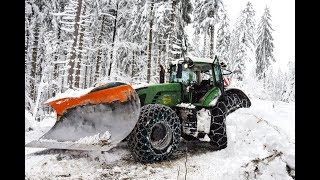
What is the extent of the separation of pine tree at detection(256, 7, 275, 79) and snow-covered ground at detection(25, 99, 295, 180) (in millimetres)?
30241

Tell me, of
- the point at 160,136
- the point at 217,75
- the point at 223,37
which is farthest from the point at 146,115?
the point at 223,37

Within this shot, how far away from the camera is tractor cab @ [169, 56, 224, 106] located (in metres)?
7.58

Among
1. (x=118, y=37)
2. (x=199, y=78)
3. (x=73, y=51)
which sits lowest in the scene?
(x=199, y=78)

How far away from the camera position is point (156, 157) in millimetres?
6180

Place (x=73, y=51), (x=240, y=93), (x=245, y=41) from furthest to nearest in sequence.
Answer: (x=245, y=41)
(x=73, y=51)
(x=240, y=93)

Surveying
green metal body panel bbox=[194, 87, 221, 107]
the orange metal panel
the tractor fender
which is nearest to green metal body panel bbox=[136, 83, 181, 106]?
green metal body panel bbox=[194, 87, 221, 107]

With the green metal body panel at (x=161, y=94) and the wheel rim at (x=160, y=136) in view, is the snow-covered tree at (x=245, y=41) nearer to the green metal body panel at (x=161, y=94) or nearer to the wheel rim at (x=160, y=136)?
the green metal body panel at (x=161, y=94)


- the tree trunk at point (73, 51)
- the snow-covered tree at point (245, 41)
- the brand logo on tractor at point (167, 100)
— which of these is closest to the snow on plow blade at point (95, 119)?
the brand logo on tractor at point (167, 100)

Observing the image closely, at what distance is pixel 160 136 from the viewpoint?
6.47 m

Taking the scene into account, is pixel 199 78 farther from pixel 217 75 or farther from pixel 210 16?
pixel 210 16

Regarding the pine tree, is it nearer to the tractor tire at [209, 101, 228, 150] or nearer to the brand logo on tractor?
the tractor tire at [209, 101, 228, 150]

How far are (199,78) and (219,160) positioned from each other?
2415 millimetres
